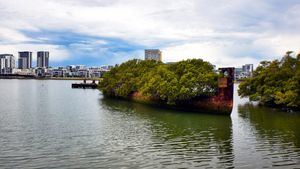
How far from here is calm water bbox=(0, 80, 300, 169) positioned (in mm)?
30641

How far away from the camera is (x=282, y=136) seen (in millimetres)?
43688

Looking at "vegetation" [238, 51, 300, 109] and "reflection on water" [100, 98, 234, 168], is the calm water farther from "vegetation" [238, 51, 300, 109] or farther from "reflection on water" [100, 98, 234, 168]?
"vegetation" [238, 51, 300, 109]

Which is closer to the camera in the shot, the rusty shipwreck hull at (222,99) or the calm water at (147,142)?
the calm water at (147,142)

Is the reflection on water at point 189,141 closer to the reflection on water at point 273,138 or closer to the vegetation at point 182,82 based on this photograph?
the reflection on water at point 273,138

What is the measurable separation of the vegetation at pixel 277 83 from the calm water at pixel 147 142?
1100 centimetres

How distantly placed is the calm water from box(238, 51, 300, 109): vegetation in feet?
36.1

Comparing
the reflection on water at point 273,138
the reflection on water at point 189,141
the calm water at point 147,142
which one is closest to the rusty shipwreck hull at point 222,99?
the reflection on water at point 189,141

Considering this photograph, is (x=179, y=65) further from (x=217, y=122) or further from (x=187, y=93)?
(x=217, y=122)

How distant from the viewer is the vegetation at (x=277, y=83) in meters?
70.3

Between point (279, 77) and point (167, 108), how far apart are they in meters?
24.7

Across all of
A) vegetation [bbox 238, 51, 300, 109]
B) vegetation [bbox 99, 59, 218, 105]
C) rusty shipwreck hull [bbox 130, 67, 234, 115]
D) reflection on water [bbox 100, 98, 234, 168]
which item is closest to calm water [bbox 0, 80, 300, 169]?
reflection on water [bbox 100, 98, 234, 168]

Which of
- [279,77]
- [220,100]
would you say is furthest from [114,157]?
[279,77]

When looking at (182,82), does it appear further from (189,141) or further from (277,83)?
(189,141)

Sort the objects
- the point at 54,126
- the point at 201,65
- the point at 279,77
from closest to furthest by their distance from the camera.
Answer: the point at 54,126
the point at 201,65
the point at 279,77
